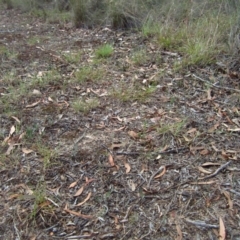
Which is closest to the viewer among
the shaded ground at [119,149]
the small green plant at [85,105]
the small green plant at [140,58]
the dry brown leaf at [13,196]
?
the shaded ground at [119,149]

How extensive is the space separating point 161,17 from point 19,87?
2.05 metres

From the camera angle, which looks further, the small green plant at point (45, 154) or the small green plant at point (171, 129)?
the small green plant at point (171, 129)

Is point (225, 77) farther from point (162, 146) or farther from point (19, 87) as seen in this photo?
point (19, 87)

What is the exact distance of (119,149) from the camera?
2027 millimetres

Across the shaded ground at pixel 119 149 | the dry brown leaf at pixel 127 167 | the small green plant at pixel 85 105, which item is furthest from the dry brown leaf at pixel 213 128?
the small green plant at pixel 85 105

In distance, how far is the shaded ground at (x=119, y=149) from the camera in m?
1.58

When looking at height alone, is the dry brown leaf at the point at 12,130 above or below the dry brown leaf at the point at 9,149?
above

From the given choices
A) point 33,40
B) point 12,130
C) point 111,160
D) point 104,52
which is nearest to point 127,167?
point 111,160

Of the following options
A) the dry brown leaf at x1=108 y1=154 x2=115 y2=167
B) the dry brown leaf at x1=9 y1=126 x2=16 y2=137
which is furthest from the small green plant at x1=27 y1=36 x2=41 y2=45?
the dry brown leaf at x1=108 y1=154 x2=115 y2=167

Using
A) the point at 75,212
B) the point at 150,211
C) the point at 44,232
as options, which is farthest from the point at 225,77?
the point at 44,232

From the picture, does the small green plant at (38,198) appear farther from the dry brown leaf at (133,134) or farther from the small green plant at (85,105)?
the small green plant at (85,105)

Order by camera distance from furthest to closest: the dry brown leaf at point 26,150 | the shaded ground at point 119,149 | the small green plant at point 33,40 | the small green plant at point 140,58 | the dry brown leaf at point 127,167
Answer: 1. the small green plant at point 33,40
2. the small green plant at point 140,58
3. the dry brown leaf at point 26,150
4. the dry brown leaf at point 127,167
5. the shaded ground at point 119,149

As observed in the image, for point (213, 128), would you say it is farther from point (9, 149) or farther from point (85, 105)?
point (9, 149)

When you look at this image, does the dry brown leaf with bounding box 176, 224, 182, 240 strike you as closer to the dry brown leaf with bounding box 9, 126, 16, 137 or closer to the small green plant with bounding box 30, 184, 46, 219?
the small green plant with bounding box 30, 184, 46, 219
